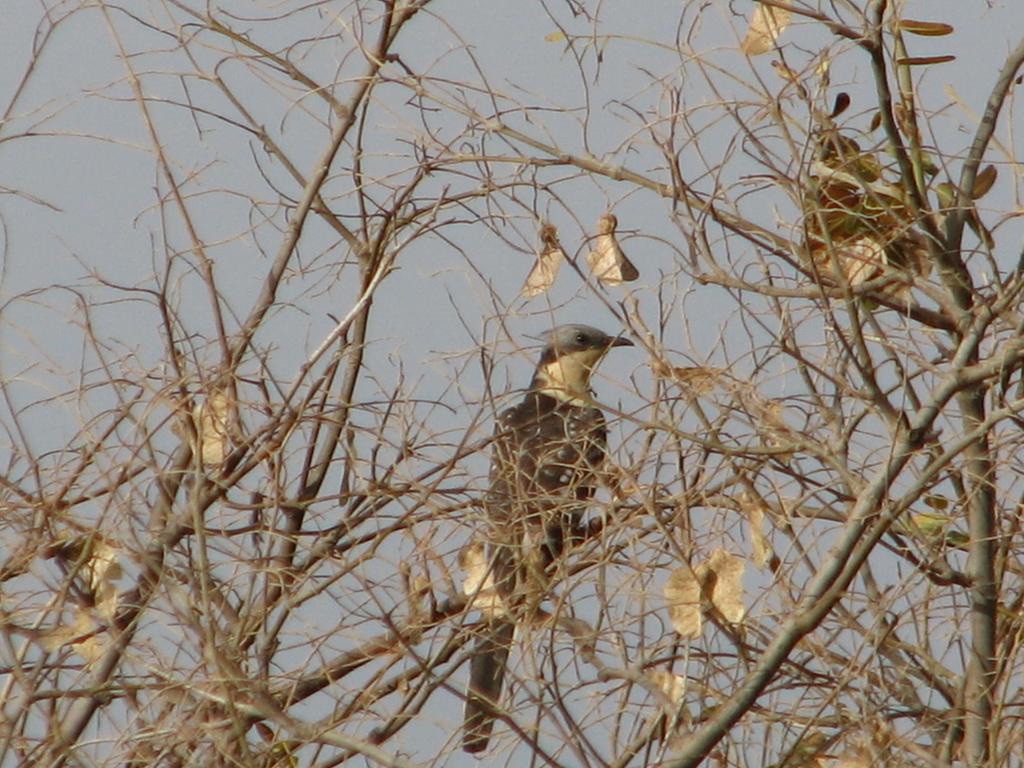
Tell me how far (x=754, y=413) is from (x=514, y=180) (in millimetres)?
776

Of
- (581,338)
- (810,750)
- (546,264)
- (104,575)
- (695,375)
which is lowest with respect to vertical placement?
(810,750)

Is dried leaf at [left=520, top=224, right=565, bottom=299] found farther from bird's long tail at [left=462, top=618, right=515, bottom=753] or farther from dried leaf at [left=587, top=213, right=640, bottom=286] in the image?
bird's long tail at [left=462, top=618, right=515, bottom=753]

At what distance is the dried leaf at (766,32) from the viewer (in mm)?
3363

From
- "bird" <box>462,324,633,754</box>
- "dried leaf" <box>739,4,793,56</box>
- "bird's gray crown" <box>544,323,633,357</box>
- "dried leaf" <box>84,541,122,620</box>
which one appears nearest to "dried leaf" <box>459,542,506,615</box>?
"bird" <box>462,324,633,754</box>

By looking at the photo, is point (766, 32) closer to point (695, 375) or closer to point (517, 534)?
point (695, 375)

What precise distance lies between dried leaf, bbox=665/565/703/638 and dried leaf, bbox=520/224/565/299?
0.78 m

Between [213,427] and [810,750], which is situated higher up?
[213,427]

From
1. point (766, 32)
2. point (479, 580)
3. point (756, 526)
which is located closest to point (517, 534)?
point (479, 580)

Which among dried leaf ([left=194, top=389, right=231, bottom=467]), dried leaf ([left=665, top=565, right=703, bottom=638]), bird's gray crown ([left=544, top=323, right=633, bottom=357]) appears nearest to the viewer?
dried leaf ([left=665, top=565, right=703, bottom=638])

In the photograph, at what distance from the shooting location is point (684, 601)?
3.22 m

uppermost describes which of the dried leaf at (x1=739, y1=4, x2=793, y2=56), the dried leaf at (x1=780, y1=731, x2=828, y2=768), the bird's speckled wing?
the dried leaf at (x1=739, y1=4, x2=793, y2=56)

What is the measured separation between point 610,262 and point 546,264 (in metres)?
0.19

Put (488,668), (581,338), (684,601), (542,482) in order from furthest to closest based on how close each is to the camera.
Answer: (581,338) < (542,482) < (488,668) < (684,601)

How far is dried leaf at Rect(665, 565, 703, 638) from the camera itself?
3203mm
